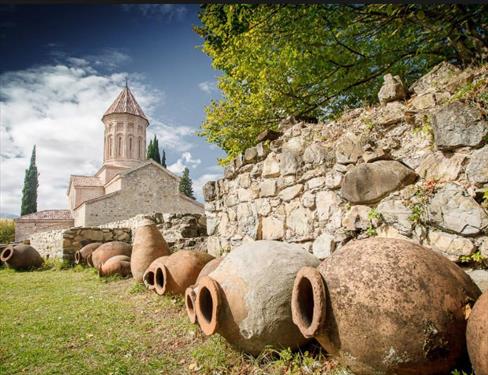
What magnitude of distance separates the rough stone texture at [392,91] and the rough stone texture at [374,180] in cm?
69

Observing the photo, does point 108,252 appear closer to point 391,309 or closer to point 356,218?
point 356,218

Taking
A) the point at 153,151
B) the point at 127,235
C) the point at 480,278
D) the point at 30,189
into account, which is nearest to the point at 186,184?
the point at 153,151

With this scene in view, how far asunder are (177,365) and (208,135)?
250 inches

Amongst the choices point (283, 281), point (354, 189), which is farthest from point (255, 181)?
point (283, 281)

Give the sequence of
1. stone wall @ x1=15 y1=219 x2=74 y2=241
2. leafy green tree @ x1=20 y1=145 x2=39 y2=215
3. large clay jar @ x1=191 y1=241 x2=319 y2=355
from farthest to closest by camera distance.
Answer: leafy green tree @ x1=20 y1=145 x2=39 y2=215, stone wall @ x1=15 y1=219 x2=74 y2=241, large clay jar @ x1=191 y1=241 x2=319 y2=355

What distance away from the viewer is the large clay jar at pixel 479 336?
1.44m

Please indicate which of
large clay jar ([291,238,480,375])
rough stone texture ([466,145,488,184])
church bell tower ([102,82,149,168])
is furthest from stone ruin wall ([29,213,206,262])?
church bell tower ([102,82,149,168])

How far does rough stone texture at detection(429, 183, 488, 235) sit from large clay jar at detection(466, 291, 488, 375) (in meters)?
0.92

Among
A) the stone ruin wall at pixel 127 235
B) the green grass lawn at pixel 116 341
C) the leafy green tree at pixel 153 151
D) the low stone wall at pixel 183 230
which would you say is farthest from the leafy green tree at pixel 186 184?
A: the green grass lawn at pixel 116 341

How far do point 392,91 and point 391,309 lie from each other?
222cm

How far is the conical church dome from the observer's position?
28689mm

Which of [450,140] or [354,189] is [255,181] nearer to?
[354,189]

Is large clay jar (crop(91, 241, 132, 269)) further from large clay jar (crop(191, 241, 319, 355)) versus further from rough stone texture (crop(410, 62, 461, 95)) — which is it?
rough stone texture (crop(410, 62, 461, 95))

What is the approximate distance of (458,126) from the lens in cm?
246
